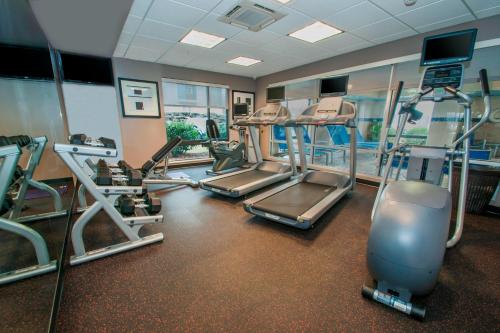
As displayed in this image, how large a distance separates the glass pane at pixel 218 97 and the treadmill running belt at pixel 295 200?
409 cm

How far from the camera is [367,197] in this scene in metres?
3.69

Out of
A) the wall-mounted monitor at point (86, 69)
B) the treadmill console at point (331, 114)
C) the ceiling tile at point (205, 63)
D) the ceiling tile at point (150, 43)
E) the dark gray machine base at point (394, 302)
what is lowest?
the dark gray machine base at point (394, 302)

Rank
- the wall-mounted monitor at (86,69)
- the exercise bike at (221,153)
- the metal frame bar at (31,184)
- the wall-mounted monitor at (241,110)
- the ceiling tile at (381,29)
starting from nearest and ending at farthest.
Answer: the metal frame bar at (31,184)
the ceiling tile at (381,29)
the wall-mounted monitor at (86,69)
the exercise bike at (221,153)
the wall-mounted monitor at (241,110)

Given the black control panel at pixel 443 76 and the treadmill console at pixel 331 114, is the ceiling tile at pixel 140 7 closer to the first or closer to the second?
the treadmill console at pixel 331 114

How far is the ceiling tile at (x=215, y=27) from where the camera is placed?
9.91 feet

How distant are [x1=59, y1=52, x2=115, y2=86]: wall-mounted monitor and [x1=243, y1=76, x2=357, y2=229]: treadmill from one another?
14.1 feet

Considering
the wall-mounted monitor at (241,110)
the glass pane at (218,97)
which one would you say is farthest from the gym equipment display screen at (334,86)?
the glass pane at (218,97)

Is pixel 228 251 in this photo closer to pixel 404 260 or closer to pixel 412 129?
pixel 404 260

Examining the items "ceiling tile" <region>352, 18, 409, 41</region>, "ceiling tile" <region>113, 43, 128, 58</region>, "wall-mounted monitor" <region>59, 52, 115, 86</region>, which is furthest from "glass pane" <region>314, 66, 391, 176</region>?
"wall-mounted monitor" <region>59, 52, 115, 86</region>

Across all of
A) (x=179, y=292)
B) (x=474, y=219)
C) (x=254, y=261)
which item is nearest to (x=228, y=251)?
(x=254, y=261)

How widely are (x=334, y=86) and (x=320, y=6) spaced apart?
2.03m

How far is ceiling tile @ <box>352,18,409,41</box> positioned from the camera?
3.14m

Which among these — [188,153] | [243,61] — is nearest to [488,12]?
[243,61]

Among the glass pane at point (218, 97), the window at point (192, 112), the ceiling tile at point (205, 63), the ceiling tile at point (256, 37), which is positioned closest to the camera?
the ceiling tile at point (256, 37)
